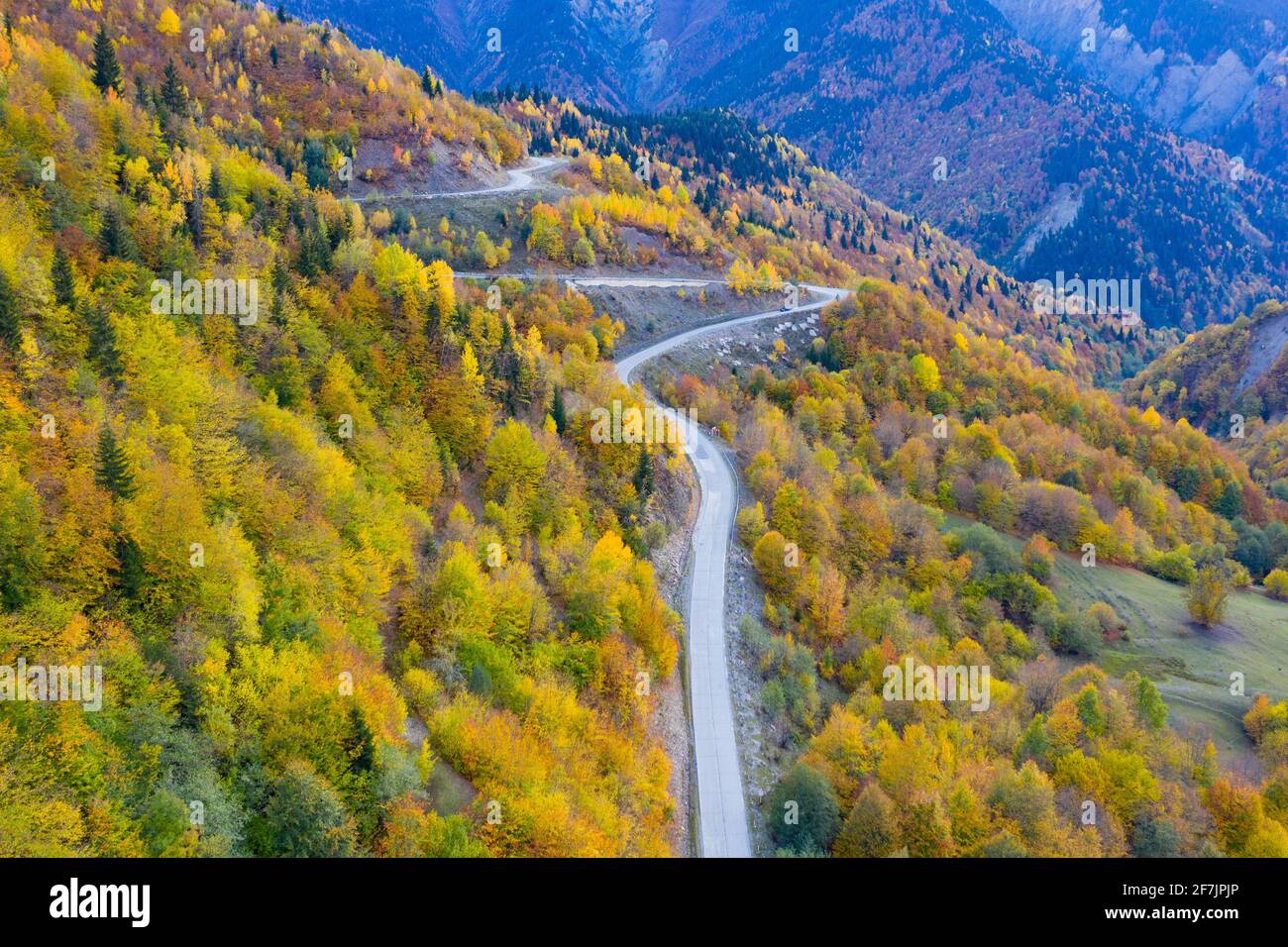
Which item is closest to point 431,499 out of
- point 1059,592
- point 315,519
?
point 315,519

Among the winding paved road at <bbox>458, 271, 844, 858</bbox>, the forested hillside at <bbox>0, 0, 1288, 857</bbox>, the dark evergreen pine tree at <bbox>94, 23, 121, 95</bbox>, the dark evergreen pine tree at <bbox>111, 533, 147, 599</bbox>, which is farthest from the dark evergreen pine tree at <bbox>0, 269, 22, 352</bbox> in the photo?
the dark evergreen pine tree at <bbox>94, 23, 121, 95</bbox>

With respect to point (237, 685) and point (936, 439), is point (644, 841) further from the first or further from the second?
point (936, 439)

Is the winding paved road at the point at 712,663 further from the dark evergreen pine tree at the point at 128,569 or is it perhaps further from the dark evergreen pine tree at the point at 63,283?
the dark evergreen pine tree at the point at 63,283

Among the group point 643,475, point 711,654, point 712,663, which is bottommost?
point 712,663

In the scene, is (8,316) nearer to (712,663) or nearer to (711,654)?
(712,663)

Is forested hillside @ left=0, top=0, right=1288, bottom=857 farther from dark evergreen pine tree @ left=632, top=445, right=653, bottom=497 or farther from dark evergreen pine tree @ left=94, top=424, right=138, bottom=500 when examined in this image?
dark evergreen pine tree @ left=632, top=445, right=653, bottom=497

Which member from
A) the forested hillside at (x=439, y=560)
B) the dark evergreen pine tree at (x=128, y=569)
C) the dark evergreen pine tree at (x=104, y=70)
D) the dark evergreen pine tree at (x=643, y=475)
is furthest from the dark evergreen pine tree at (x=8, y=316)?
the dark evergreen pine tree at (x=104, y=70)

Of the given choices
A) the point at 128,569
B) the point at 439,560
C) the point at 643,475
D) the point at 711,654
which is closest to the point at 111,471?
the point at 128,569
